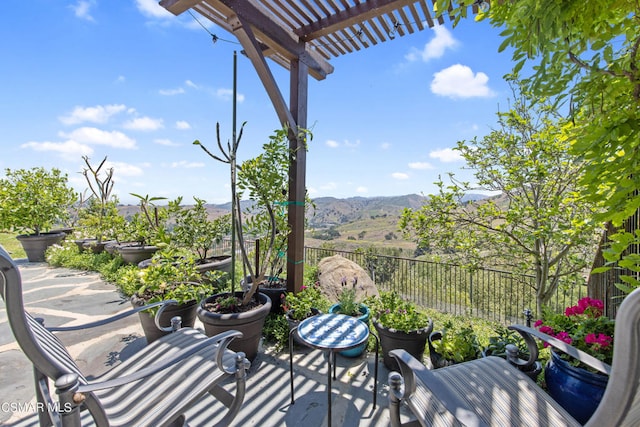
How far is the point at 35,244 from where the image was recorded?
230 inches

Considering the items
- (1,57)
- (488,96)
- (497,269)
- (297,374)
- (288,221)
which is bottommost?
(297,374)

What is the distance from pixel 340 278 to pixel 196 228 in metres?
2.37

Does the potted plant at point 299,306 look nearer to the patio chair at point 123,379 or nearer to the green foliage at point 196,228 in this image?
the patio chair at point 123,379

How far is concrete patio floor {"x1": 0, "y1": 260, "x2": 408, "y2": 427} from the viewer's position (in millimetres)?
1680

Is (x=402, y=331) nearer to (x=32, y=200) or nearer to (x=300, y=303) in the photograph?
(x=300, y=303)

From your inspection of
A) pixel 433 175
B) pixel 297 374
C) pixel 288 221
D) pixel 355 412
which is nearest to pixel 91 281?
pixel 288 221

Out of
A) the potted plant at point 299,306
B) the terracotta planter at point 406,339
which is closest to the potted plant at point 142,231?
the potted plant at point 299,306

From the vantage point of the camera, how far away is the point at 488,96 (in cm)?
304

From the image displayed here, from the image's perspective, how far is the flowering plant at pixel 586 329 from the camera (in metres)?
1.39

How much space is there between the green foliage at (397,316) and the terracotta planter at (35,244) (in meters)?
7.67

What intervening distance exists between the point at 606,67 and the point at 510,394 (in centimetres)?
153

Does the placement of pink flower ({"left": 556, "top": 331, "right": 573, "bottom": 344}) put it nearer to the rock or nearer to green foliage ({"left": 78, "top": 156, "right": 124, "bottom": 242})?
the rock

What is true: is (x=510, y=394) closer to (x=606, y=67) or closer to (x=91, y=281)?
(x=606, y=67)

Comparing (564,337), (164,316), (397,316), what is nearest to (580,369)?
(564,337)
